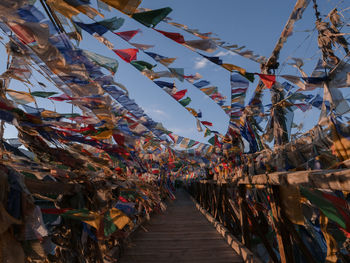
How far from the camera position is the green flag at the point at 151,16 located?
1879mm

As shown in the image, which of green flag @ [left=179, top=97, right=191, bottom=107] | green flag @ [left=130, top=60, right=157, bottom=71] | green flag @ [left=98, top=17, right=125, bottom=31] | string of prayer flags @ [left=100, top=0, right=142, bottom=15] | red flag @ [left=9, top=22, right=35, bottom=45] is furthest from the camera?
green flag @ [left=179, top=97, right=191, bottom=107]

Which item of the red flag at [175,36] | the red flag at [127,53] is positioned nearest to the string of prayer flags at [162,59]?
the red flag at [127,53]

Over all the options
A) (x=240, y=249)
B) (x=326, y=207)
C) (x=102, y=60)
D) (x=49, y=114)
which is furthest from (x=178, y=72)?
(x=240, y=249)

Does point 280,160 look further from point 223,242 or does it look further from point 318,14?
point 318,14

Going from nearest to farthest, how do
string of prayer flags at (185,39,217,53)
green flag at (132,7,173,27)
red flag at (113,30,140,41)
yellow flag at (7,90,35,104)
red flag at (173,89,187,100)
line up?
1. green flag at (132,7,173,27)
2. red flag at (113,30,140,41)
3. string of prayer flags at (185,39,217,53)
4. yellow flag at (7,90,35,104)
5. red flag at (173,89,187,100)

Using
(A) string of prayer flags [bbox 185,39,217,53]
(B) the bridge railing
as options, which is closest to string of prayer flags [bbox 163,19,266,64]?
(A) string of prayer flags [bbox 185,39,217,53]

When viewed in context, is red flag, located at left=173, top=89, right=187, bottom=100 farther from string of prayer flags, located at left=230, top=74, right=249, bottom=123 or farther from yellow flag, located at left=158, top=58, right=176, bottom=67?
string of prayer flags, located at left=230, top=74, right=249, bottom=123

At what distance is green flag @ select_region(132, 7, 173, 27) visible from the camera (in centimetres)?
188

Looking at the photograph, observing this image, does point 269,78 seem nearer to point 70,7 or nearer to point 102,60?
point 102,60

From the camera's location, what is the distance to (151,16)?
191 centimetres

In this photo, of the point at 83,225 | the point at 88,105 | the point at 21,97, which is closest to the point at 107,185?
the point at 83,225

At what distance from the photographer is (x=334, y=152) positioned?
11.2ft

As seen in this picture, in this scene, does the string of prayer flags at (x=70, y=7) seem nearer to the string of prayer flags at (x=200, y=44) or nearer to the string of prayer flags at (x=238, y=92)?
the string of prayer flags at (x=200, y=44)

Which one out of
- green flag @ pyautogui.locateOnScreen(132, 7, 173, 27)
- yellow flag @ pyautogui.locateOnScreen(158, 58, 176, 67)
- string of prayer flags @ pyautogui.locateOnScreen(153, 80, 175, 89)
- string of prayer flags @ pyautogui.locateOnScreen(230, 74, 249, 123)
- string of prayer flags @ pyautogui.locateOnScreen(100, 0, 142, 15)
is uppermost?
string of prayer flags @ pyautogui.locateOnScreen(230, 74, 249, 123)
